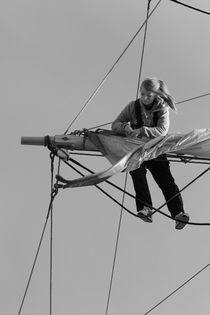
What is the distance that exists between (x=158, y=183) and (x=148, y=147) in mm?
434

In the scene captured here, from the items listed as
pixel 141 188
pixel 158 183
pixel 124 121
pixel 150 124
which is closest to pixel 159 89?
pixel 150 124

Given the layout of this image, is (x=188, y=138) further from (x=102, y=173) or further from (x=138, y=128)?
(x=102, y=173)

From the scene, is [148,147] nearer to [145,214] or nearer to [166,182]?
[166,182]

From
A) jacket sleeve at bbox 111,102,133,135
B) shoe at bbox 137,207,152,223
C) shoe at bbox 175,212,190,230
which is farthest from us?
jacket sleeve at bbox 111,102,133,135

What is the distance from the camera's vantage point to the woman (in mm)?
16688

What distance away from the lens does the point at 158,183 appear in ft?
55.3

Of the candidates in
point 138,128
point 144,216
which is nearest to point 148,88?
point 138,128

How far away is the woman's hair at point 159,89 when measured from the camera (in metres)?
17.0

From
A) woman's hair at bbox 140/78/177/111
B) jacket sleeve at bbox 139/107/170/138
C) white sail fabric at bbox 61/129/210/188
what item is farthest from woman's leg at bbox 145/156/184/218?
woman's hair at bbox 140/78/177/111

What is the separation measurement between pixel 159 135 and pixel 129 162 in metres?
0.66

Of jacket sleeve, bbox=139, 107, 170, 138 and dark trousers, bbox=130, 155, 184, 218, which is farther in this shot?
jacket sleeve, bbox=139, 107, 170, 138

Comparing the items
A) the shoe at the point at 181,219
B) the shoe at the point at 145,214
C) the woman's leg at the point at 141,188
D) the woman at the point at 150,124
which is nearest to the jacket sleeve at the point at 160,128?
the woman at the point at 150,124

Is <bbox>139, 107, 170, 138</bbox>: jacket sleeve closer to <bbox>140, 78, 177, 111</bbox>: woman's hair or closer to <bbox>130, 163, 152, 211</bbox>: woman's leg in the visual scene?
<bbox>140, 78, 177, 111</bbox>: woman's hair

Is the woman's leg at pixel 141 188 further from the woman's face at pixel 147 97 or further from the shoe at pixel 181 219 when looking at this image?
the woman's face at pixel 147 97
